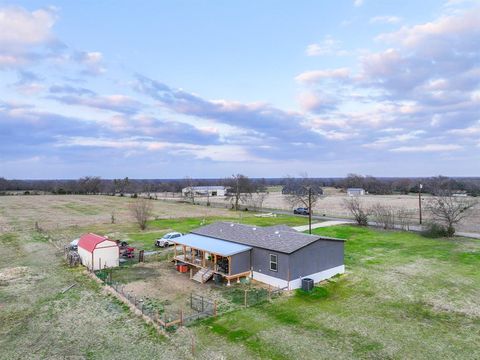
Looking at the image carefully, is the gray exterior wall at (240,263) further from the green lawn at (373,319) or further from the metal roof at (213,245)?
the green lawn at (373,319)

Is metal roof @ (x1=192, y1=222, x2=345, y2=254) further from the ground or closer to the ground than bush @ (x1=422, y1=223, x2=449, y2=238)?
further from the ground

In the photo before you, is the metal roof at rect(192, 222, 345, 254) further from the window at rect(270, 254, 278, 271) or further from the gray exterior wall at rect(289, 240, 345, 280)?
the window at rect(270, 254, 278, 271)

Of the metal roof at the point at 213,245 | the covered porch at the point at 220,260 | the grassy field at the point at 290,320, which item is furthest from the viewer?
the metal roof at the point at 213,245

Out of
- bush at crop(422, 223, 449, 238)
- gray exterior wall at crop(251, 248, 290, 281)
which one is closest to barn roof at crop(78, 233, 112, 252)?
gray exterior wall at crop(251, 248, 290, 281)

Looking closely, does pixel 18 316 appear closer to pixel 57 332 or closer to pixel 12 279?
pixel 57 332

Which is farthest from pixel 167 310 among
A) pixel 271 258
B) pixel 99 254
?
pixel 99 254

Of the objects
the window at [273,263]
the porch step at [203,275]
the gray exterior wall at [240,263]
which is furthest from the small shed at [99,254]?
the window at [273,263]

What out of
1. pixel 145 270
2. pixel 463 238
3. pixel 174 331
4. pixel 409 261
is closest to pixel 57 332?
pixel 174 331
